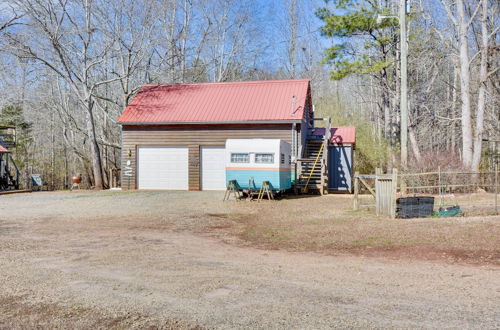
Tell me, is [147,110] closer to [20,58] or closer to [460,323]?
[20,58]

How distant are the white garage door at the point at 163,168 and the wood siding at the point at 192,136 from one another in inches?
11.7

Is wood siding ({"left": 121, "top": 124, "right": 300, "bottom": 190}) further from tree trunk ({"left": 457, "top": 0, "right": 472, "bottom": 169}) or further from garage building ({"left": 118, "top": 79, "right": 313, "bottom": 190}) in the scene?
tree trunk ({"left": 457, "top": 0, "right": 472, "bottom": 169})

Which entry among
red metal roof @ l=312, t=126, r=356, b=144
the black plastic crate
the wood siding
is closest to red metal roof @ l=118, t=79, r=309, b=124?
the wood siding

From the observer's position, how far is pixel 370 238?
29.1 feet

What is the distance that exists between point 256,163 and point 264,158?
37cm

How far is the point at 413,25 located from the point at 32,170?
28376 mm

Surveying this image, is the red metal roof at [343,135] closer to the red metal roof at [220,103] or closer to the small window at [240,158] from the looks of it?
the red metal roof at [220,103]

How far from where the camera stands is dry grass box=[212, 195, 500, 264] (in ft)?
25.0

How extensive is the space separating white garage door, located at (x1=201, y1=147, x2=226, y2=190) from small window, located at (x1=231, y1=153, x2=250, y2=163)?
4437mm

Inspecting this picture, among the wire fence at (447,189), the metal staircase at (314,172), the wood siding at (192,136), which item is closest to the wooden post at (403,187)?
the wire fence at (447,189)

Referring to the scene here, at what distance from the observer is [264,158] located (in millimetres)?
17031

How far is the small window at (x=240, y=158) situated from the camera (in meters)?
17.2

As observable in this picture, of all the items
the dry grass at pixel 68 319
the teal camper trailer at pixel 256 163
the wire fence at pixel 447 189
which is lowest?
the dry grass at pixel 68 319

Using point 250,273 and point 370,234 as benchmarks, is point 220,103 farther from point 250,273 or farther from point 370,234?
point 250,273
